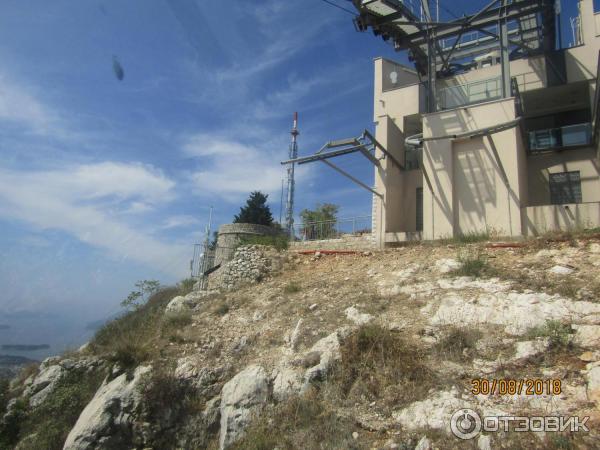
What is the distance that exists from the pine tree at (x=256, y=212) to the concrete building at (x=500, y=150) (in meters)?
10.6

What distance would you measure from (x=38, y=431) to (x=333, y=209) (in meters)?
27.0

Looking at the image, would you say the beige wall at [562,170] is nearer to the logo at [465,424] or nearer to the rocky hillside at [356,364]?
the rocky hillside at [356,364]

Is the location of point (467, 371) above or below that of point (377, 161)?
below

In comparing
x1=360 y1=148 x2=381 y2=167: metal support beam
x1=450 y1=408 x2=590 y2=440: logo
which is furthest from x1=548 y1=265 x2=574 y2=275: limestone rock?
x1=360 y1=148 x2=381 y2=167: metal support beam

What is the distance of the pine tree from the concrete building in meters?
10.6

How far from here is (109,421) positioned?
916 cm

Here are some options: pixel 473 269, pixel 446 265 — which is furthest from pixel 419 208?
pixel 473 269

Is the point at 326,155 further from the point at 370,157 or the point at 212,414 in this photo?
the point at 212,414

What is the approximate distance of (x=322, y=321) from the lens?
10.2 meters

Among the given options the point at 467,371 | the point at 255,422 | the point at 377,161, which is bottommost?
the point at 255,422

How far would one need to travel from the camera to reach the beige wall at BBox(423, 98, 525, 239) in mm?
14461

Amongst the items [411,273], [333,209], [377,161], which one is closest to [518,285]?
[411,273]

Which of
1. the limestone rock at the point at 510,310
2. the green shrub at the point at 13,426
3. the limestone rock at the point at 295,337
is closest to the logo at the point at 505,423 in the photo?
the limestone rock at the point at 510,310

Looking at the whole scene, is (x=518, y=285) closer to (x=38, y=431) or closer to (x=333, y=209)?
(x=38, y=431)
